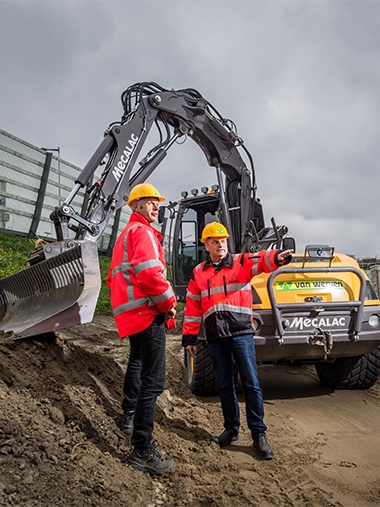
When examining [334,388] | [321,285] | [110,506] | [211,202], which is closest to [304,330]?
[321,285]

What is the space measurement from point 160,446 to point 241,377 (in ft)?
2.88

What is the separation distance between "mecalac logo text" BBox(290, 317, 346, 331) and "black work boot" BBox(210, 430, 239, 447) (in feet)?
4.90

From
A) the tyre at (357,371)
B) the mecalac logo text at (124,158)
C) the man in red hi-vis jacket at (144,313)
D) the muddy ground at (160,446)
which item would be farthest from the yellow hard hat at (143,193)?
the tyre at (357,371)

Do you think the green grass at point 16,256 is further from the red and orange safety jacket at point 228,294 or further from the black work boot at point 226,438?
the black work boot at point 226,438

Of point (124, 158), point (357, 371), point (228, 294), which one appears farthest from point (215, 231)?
point (357, 371)

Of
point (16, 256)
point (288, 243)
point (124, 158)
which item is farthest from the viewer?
point (16, 256)

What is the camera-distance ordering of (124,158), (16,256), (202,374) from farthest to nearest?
(16,256), (124,158), (202,374)

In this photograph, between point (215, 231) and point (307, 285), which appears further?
point (307, 285)

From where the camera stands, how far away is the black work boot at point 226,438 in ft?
13.3

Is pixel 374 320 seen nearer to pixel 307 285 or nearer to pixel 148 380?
pixel 307 285

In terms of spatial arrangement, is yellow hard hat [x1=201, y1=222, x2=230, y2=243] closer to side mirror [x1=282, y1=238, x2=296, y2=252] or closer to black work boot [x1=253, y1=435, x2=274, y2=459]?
black work boot [x1=253, y1=435, x2=274, y2=459]

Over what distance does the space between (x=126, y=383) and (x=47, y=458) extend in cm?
110

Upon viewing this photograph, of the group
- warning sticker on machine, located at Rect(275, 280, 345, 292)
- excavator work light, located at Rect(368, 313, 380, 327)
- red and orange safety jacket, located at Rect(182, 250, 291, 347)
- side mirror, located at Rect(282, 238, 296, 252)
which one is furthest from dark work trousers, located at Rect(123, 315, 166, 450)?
side mirror, located at Rect(282, 238, 296, 252)

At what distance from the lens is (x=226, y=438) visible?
13.3ft
